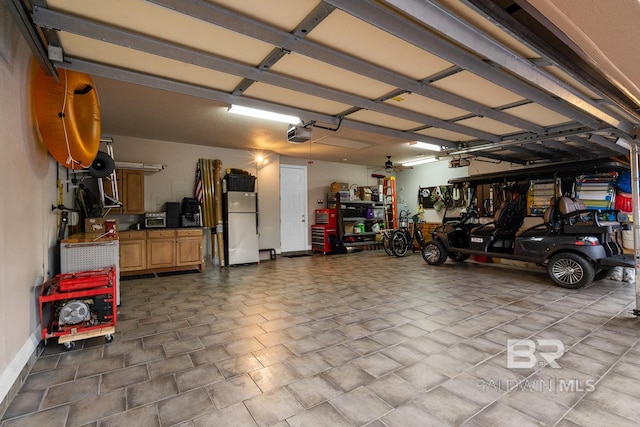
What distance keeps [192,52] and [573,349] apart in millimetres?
3958

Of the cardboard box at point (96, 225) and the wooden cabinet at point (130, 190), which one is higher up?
the wooden cabinet at point (130, 190)

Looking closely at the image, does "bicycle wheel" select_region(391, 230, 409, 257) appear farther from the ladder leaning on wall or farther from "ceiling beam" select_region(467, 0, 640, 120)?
"ceiling beam" select_region(467, 0, 640, 120)

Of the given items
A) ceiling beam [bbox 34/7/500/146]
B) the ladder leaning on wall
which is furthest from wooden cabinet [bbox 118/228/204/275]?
the ladder leaning on wall

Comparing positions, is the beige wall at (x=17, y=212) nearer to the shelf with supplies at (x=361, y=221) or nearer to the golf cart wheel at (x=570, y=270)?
Answer: the golf cart wheel at (x=570, y=270)

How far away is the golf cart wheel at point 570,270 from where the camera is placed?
14.1ft

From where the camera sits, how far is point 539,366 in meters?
2.28

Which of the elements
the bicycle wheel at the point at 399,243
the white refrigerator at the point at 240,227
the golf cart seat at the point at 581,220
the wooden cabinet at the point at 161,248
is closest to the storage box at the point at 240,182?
the white refrigerator at the point at 240,227

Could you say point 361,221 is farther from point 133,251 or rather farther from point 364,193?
point 133,251

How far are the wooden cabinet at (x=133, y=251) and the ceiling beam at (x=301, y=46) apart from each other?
490 cm

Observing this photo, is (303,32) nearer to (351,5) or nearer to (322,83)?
(351,5)

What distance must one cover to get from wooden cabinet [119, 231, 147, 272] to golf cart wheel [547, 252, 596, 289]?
7.03 meters

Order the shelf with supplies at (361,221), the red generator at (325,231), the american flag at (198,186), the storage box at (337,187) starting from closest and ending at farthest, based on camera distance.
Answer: the american flag at (198,186)
the red generator at (325,231)
the shelf with supplies at (361,221)
the storage box at (337,187)

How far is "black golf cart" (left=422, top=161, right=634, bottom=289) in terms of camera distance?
14.3ft

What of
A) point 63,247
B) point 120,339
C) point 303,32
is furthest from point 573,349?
point 63,247
